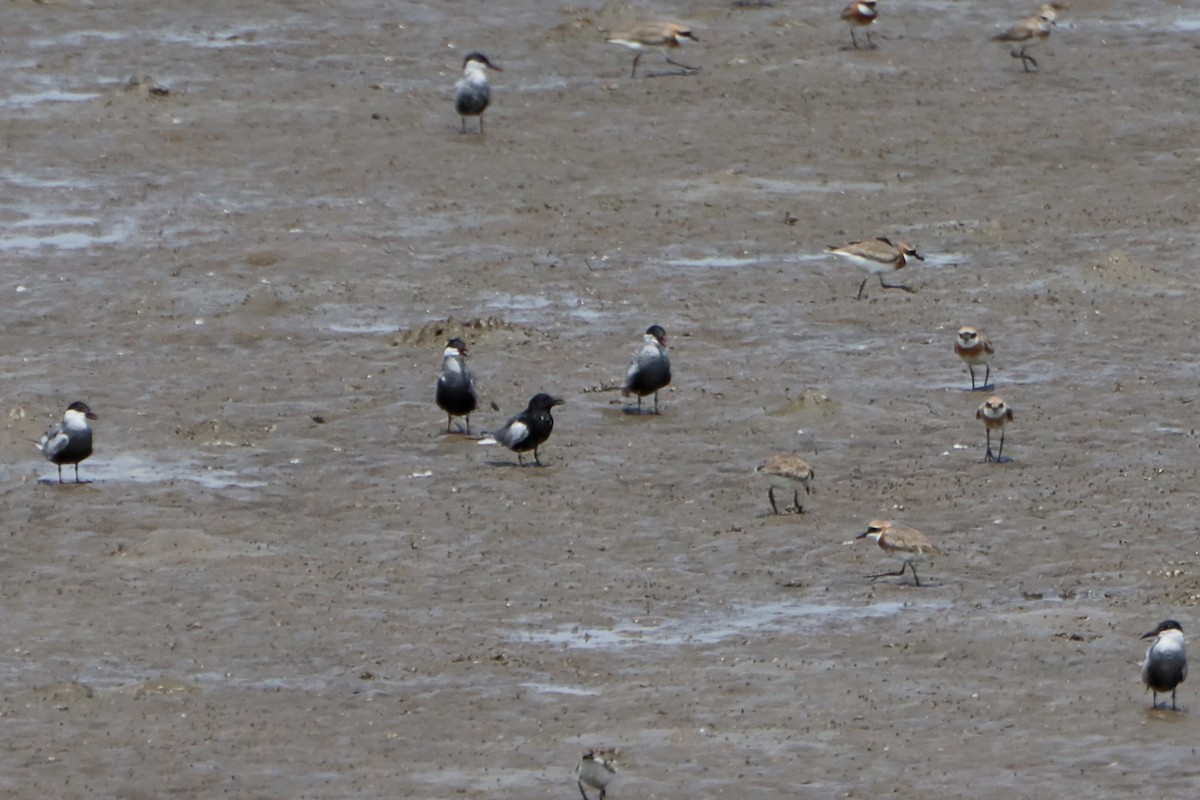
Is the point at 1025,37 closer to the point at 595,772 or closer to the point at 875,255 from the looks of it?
the point at 875,255

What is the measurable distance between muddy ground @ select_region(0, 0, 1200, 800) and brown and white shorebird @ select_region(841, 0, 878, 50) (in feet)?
1.11

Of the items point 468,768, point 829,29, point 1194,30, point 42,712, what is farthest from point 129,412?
point 1194,30

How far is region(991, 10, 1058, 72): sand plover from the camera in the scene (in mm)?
28625

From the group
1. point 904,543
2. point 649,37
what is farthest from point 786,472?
point 649,37

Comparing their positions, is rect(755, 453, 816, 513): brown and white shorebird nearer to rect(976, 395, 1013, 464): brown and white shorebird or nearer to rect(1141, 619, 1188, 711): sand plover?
rect(976, 395, 1013, 464): brown and white shorebird

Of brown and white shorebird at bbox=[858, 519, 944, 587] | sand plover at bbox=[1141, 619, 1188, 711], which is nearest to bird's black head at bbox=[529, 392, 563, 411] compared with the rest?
brown and white shorebird at bbox=[858, 519, 944, 587]

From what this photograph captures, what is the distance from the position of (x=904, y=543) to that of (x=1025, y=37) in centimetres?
1571

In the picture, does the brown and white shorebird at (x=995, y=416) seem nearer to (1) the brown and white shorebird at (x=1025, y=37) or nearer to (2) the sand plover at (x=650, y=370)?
(2) the sand plover at (x=650, y=370)

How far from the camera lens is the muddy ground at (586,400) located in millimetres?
12352

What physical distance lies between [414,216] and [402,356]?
4059 millimetres

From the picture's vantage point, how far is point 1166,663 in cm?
1187

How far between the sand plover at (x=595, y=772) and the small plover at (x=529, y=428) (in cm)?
613

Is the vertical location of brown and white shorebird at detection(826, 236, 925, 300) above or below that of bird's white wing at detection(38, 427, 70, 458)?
above

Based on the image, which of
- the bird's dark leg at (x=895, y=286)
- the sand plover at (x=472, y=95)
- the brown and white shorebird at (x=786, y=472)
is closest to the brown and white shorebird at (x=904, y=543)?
the brown and white shorebird at (x=786, y=472)
